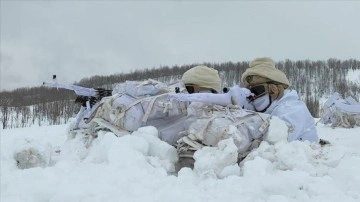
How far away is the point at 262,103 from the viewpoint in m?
4.20

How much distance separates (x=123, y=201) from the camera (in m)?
2.34

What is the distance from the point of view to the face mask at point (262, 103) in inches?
164

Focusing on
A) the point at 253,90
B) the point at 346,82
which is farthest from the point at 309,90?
the point at 253,90

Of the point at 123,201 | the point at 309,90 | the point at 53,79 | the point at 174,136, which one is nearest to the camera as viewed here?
the point at 123,201

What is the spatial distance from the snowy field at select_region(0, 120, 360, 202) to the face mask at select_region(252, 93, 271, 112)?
892 mm

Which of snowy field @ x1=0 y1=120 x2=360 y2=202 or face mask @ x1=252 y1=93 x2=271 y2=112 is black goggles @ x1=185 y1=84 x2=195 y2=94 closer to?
face mask @ x1=252 y1=93 x2=271 y2=112

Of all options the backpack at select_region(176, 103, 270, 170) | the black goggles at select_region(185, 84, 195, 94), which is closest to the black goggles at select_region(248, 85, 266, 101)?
the black goggles at select_region(185, 84, 195, 94)

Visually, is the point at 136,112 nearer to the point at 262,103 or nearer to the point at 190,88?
the point at 190,88

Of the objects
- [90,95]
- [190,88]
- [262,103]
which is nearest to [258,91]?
[262,103]

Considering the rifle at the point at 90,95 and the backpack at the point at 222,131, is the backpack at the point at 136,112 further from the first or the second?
the rifle at the point at 90,95

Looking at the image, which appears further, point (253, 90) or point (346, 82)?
point (346, 82)

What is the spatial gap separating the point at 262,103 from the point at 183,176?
1.65 meters

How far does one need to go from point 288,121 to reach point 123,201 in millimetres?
1833

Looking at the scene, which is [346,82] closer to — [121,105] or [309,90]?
[309,90]
